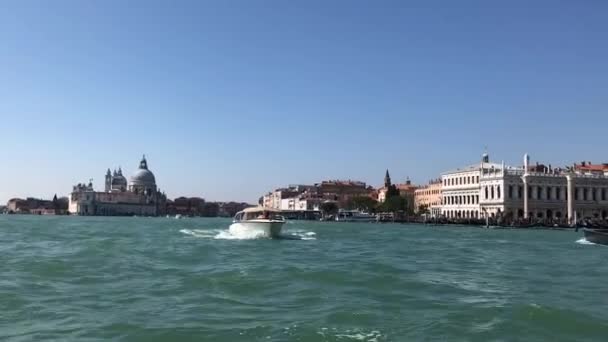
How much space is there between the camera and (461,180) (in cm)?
8875

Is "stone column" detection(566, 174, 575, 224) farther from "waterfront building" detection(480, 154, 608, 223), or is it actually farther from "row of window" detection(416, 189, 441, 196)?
"row of window" detection(416, 189, 441, 196)

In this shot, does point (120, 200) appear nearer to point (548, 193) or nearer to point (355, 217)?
point (355, 217)

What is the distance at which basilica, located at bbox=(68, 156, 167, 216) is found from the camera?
185 m

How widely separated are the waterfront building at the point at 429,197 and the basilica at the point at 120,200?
93.9m

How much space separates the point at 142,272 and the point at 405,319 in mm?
8367

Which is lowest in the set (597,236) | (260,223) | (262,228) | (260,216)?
(597,236)

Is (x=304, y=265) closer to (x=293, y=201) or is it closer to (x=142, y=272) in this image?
(x=142, y=272)

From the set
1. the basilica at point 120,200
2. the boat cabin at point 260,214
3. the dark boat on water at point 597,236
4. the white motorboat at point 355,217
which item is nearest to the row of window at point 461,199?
the white motorboat at point 355,217

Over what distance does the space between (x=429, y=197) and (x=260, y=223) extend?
8312 cm

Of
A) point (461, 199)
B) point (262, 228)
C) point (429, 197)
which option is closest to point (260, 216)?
point (262, 228)

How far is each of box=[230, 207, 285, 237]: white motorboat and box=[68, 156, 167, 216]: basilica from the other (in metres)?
156

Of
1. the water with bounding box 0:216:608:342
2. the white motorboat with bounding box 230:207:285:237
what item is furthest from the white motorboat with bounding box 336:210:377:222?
the water with bounding box 0:216:608:342

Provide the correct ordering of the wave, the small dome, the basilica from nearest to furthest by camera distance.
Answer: the wave < the basilica < the small dome

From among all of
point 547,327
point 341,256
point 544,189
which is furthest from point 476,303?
point 544,189
